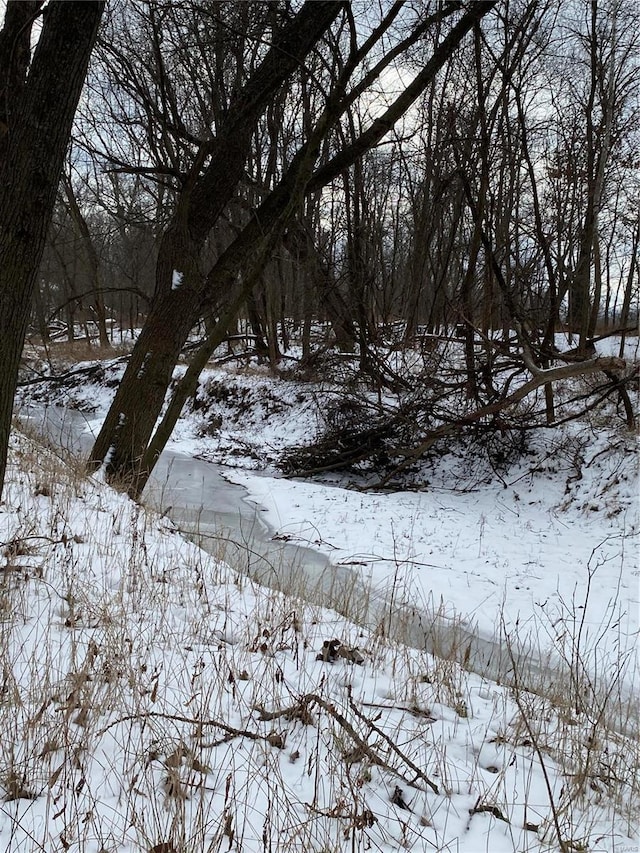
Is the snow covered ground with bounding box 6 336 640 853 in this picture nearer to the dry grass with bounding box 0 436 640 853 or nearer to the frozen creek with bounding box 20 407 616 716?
the dry grass with bounding box 0 436 640 853

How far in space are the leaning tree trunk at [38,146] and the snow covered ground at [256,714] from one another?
157cm

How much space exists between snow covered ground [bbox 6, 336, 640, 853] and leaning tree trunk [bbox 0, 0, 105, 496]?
1573 millimetres

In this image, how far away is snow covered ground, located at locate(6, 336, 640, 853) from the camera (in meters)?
2.10

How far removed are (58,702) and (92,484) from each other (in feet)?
11.7

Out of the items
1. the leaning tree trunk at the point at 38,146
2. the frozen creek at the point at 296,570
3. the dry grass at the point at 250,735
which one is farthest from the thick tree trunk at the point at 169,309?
the leaning tree trunk at the point at 38,146

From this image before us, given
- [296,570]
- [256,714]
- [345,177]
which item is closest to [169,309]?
[296,570]

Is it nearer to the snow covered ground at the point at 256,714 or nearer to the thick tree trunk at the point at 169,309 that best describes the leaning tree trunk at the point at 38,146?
the snow covered ground at the point at 256,714

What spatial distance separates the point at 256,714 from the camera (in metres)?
2.79

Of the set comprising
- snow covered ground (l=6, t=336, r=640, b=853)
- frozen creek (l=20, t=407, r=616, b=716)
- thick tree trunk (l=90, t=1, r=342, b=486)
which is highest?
thick tree trunk (l=90, t=1, r=342, b=486)

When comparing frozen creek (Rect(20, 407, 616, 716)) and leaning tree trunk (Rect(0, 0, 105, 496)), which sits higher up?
leaning tree trunk (Rect(0, 0, 105, 496))

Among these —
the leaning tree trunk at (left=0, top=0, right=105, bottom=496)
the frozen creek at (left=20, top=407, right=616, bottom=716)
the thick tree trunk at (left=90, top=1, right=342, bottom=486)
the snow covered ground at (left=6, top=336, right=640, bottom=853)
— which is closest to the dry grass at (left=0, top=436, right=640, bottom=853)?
the snow covered ground at (left=6, top=336, right=640, bottom=853)

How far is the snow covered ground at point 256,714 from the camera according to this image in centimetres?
210

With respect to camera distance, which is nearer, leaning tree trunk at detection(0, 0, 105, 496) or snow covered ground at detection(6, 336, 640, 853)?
snow covered ground at detection(6, 336, 640, 853)

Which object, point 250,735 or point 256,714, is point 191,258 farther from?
point 250,735
